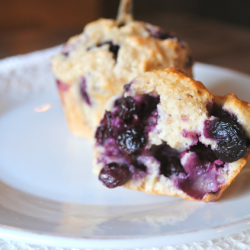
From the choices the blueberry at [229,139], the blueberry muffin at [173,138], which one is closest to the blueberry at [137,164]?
the blueberry muffin at [173,138]

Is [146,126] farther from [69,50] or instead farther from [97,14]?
[97,14]

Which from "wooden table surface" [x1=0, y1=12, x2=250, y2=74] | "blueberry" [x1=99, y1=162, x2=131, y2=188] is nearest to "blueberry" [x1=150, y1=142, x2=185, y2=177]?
"blueberry" [x1=99, y1=162, x2=131, y2=188]

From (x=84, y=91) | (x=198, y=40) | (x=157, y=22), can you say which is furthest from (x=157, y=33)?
(x=157, y=22)

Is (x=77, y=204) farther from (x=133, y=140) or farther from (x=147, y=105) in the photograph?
(x=147, y=105)

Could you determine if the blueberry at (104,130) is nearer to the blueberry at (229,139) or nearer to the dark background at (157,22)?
the blueberry at (229,139)

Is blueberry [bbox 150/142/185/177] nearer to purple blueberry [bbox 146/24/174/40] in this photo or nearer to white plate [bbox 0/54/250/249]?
white plate [bbox 0/54/250/249]

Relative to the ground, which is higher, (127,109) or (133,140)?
(127,109)
